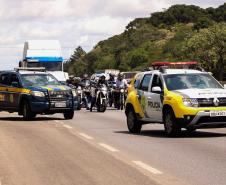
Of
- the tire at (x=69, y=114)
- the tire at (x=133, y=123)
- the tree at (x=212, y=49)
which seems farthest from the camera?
the tree at (x=212, y=49)

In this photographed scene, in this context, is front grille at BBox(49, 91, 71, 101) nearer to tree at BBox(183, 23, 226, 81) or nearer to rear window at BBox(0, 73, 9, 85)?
rear window at BBox(0, 73, 9, 85)

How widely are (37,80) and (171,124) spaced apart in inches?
439

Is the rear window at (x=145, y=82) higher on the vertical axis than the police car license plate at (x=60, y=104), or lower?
higher

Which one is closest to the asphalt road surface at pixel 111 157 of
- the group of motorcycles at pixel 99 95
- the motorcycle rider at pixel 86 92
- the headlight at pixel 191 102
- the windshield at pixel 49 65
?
the headlight at pixel 191 102

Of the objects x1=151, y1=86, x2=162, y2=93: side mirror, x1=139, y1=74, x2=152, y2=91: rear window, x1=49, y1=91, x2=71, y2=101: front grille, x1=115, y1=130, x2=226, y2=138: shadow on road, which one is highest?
x1=139, y1=74, x2=152, y2=91: rear window

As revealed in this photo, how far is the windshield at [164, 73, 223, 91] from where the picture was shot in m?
17.2

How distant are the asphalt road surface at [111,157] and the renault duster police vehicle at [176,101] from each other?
1.25ft

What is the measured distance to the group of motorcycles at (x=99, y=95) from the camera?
3256 cm

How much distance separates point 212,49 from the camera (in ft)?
331

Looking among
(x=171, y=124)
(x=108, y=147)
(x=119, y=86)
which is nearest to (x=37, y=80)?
(x=119, y=86)

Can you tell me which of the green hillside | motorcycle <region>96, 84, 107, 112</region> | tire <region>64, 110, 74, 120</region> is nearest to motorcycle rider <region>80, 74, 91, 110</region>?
motorcycle <region>96, 84, 107, 112</region>

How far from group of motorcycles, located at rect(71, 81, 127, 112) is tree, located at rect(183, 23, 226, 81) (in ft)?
206

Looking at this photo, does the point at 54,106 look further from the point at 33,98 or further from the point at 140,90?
the point at 140,90

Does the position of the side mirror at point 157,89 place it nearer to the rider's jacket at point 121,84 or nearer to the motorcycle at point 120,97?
the motorcycle at point 120,97
